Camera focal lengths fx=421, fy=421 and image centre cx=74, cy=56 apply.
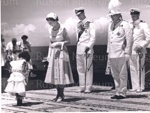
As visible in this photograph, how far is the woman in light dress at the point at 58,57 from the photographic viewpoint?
223 inches

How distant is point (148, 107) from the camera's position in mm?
5238

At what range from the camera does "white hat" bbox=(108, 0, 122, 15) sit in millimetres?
5648

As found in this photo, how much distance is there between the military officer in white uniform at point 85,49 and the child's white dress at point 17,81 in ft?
4.21

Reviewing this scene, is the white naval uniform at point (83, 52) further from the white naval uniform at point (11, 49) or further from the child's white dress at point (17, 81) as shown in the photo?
the child's white dress at point (17, 81)

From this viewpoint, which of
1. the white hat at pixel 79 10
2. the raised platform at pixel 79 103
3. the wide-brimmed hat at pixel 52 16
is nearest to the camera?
the raised platform at pixel 79 103

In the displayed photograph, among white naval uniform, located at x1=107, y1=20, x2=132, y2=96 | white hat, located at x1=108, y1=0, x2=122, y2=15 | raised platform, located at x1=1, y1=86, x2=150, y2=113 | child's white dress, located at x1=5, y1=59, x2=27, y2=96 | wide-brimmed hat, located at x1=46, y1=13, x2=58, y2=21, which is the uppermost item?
white hat, located at x1=108, y1=0, x2=122, y2=15

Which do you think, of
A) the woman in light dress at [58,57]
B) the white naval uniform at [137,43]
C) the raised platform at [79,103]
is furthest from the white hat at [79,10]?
the raised platform at [79,103]

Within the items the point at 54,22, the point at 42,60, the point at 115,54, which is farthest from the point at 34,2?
the point at 115,54

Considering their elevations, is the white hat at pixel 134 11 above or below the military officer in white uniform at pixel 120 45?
above

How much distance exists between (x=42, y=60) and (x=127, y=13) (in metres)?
1.45

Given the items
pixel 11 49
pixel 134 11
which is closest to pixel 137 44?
pixel 134 11

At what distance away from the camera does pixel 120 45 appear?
5672mm

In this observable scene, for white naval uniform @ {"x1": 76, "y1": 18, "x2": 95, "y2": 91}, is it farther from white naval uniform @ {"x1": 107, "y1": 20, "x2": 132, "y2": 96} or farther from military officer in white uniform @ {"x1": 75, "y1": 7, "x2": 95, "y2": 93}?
white naval uniform @ {"x1": 107, "y1": 20, "x2": 132, "y2": 96}

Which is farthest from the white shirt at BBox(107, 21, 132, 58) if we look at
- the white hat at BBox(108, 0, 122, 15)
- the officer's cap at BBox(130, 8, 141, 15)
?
the officer's cap at BBox(130, 8, 141, 15)
